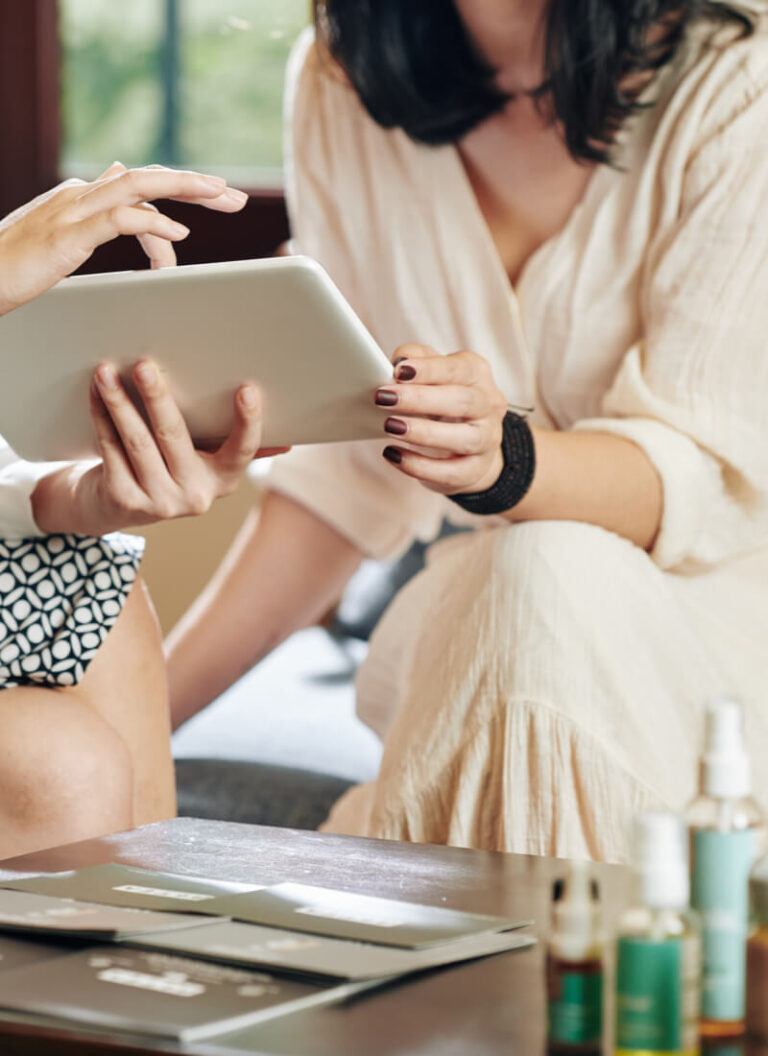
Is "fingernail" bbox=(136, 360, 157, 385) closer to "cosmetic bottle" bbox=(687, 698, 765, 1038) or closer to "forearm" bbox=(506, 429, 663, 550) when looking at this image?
"forearm" bbox=(506, 429, 663, 550)

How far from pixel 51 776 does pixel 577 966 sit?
23.8 inches

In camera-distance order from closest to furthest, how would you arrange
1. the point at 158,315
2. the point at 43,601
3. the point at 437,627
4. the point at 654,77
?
the point at 158,315 < the point at 43,601 < the point at 437,627 < the point at 654,77

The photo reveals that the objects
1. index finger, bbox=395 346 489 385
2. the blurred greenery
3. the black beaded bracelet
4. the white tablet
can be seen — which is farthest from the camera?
the blurred greenery

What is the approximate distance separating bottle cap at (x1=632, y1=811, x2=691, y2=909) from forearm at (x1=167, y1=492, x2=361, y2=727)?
3.79 ft

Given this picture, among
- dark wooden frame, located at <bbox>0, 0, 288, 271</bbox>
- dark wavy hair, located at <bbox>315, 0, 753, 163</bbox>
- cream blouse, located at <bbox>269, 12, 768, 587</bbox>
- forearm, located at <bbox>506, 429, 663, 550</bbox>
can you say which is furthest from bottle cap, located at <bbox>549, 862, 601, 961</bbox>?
dark wooden frame, located at <bbox>0, 0, 288, 271</bbox>

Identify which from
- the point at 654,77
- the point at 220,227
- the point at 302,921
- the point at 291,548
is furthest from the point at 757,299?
the point at 220,227

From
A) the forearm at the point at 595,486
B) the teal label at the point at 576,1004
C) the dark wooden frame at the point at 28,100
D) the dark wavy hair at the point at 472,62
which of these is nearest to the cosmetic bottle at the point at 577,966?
the teal label at the point at 576,1004

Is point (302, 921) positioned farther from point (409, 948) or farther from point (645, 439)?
point (645, 439)

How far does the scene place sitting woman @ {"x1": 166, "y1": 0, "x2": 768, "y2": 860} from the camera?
114cm

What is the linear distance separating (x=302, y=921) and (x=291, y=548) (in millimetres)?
1023

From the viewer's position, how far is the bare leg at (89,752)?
1027 mm

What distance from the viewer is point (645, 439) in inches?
52.4

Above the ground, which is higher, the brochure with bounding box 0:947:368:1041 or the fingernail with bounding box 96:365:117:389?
the fingernail with bounding box 96:365:117:389

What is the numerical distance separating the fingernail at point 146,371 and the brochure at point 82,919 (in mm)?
419
